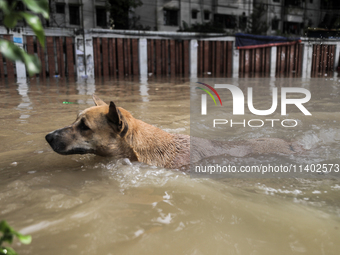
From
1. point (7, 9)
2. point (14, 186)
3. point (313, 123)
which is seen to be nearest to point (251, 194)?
point (14, 186)

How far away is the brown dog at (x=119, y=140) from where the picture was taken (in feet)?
10.7

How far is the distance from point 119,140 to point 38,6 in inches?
97.0

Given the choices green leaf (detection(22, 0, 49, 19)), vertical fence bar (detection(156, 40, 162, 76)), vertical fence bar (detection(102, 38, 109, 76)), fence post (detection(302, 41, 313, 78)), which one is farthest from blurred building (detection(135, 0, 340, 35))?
green leaf (detection(22, 0, 49, 19))

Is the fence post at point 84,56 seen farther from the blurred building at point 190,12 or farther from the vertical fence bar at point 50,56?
the blurred building at point 190,12

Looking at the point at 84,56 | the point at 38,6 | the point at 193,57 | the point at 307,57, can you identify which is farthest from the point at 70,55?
the point at 38,6

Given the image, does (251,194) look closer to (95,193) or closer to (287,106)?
(95,193)

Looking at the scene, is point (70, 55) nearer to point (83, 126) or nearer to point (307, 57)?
point (83, 126)

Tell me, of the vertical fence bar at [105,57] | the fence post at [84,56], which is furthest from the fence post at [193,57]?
the fence post at [84,56]

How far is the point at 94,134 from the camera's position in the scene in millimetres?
3340

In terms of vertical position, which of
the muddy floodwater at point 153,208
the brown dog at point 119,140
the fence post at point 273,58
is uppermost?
the fence post at point 273,58

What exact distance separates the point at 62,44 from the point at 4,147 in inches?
595

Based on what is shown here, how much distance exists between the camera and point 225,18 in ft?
127

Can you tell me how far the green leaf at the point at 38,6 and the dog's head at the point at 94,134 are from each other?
2.14 metres

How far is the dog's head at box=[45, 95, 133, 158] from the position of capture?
127 inches
